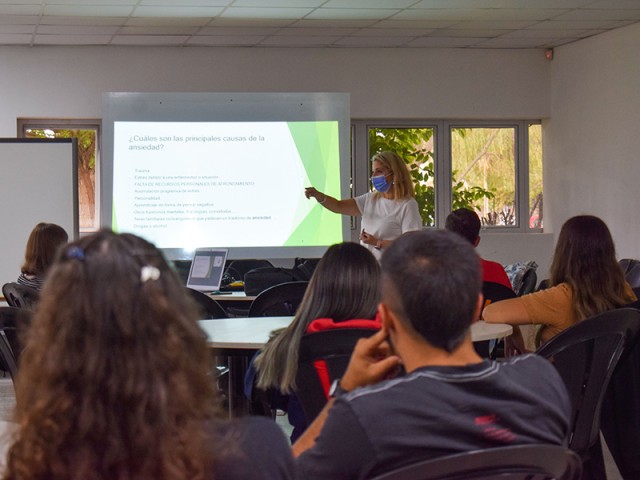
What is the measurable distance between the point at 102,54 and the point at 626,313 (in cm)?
666

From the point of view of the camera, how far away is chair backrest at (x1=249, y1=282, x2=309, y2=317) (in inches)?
176

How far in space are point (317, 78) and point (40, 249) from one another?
14.8 ft

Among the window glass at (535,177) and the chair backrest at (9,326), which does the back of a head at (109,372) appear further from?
the window glass at (535,177)

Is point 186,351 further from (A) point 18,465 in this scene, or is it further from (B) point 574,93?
(B) point 574,93

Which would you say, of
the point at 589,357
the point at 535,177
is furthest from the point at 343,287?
the point at 535,177

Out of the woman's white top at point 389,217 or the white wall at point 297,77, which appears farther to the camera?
the white wall at point 297,77

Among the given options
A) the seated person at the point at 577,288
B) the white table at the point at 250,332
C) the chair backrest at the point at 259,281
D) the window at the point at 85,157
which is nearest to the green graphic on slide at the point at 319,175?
the window at the point at 85,157

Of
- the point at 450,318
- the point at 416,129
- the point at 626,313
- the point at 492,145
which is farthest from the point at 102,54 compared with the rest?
the point at 450,318

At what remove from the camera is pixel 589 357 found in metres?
2.90

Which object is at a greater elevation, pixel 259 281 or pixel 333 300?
pixel 333 300

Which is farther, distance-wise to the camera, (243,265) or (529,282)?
(243,265)

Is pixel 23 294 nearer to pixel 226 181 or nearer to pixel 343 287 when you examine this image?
pixel 343 287

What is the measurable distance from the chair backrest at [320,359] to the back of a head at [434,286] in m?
0.89

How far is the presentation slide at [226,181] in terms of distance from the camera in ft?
26.6
